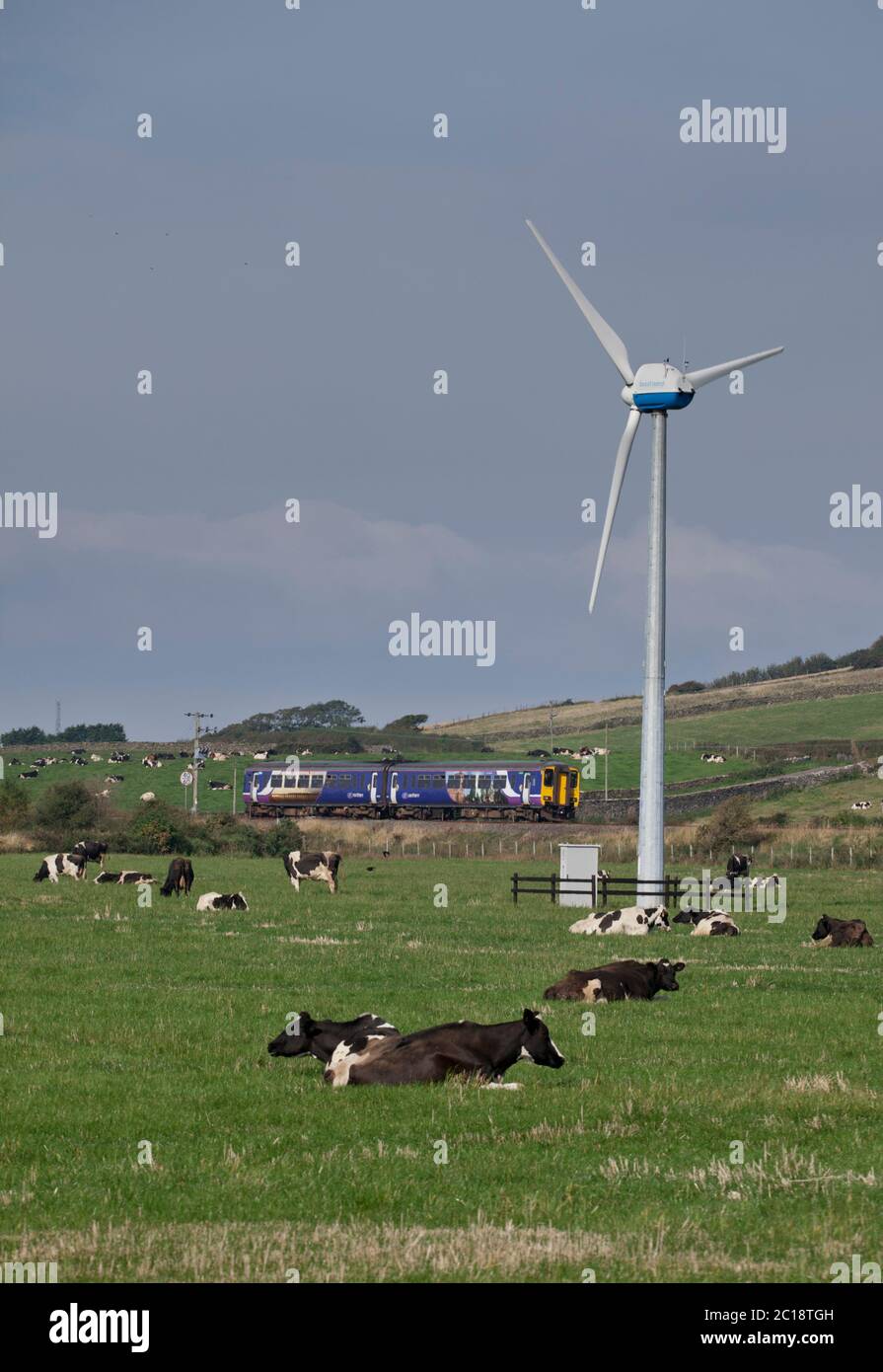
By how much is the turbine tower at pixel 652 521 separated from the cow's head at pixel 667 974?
1931 cm

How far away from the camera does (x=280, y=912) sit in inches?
1561

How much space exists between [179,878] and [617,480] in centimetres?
1858

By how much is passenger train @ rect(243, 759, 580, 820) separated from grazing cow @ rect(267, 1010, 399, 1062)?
89172mm

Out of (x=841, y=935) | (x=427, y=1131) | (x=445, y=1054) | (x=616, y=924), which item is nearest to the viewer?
(x=427, y=1131)

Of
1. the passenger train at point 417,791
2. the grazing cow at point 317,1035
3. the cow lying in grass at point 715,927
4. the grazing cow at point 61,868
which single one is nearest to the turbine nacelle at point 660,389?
the cow lying in grass at point 715,927

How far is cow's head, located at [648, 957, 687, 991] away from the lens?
961 inches

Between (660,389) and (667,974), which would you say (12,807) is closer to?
(660,389)

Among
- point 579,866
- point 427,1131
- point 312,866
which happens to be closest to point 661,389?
point 579,866

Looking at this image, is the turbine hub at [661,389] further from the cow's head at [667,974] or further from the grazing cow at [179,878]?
the cow's head at [667,974]

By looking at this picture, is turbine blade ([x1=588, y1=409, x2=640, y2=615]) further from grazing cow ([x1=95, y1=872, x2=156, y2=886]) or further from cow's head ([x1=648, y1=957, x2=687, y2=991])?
cow's head ([x1=648, y1=957, x2=687, y2=991])

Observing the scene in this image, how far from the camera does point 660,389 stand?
167 feet

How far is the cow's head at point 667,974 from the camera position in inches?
961
